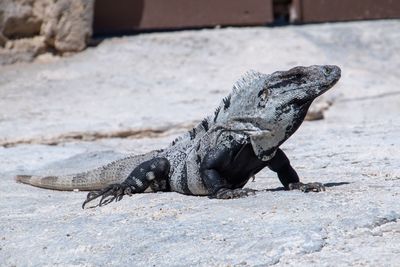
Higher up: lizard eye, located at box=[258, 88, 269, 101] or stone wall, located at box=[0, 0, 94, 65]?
lizard eye, located at box=[258, 88, 269, 101]

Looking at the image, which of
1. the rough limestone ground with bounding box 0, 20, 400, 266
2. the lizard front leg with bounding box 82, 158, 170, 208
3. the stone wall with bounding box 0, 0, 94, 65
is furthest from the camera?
the stone wall with bounding box 0, 0, 94, 65

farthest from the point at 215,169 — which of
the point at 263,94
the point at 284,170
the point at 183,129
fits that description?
the point at 183,129

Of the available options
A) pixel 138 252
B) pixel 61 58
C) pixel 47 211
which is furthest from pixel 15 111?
pixel 138 252

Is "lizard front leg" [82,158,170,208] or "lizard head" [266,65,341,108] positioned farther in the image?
"lizard front leg" [82,158,170,208]

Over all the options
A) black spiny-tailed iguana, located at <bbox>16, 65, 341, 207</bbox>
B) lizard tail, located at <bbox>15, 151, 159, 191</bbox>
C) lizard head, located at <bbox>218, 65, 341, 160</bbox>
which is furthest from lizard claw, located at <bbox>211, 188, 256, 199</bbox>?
lizard tail, located at <bbox>15, 151, 159, 191</bbox>

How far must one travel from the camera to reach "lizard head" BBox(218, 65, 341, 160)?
18.2 feet

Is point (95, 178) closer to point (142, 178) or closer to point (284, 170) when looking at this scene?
point (142, 178)

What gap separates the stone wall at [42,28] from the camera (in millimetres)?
12742

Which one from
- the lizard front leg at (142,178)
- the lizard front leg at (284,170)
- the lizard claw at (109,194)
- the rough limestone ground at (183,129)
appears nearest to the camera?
the rough limestone ground at (183,129)

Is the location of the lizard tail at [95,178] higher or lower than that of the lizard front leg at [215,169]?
lower

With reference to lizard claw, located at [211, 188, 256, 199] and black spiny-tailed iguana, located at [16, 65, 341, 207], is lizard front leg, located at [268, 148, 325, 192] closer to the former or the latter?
black spiny-tailed iguana, located at [16, 65, 341, 207]

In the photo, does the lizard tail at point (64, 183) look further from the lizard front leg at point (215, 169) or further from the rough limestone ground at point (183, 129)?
the lizard front leg at point (215, 169)

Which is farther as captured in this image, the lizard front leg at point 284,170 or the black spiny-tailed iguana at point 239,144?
the lizard front leg at point 284,170

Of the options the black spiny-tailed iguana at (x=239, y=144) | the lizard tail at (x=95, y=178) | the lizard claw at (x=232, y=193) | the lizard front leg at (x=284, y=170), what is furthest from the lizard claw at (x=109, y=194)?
the lizard front leg at (x=284, y=170)
